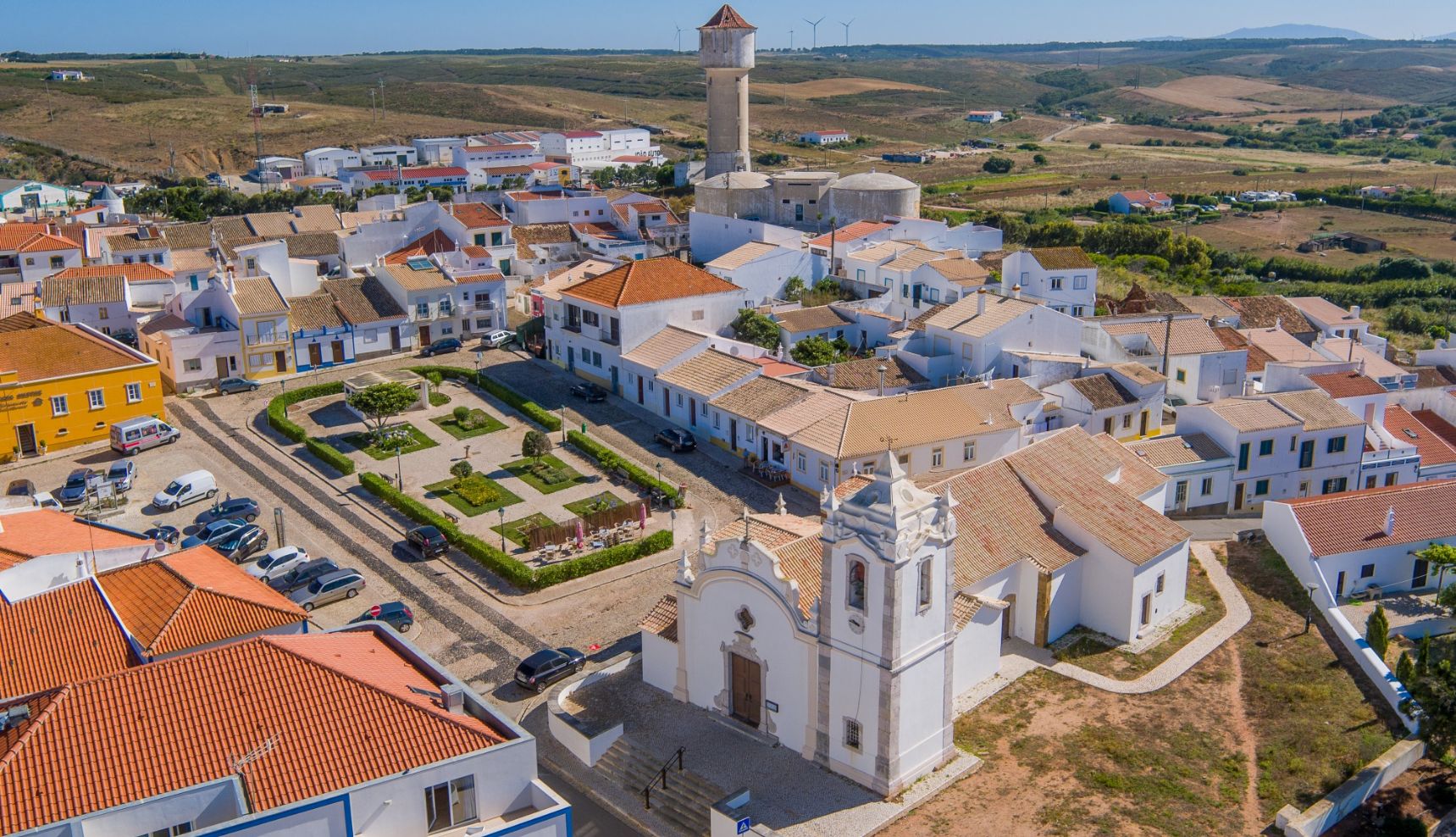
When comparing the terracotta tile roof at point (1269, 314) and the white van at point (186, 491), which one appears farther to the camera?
the terracotta tile roof at point (1269, 314)

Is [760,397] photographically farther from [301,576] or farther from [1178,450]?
[301,576]

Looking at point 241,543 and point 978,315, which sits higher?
point 978,315

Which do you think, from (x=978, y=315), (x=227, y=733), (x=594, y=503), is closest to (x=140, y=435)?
(x=594, y=503)

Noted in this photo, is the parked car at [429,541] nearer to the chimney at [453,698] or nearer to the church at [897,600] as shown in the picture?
the church at [897,600]

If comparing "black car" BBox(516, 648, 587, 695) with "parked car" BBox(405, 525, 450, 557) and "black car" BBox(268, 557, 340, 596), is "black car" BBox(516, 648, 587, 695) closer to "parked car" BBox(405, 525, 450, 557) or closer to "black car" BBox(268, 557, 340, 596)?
"parked car" BBox(405, 525, 450, 557)

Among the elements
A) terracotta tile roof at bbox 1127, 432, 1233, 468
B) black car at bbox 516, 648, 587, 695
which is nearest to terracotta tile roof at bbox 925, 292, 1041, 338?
terracotta tile roof at bbox 1127, 432, 1233, 468

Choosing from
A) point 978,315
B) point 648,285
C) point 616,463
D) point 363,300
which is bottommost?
point 616,463

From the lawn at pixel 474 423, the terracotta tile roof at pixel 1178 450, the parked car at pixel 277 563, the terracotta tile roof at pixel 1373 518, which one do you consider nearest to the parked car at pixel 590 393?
the lawn at pixel 474 423
